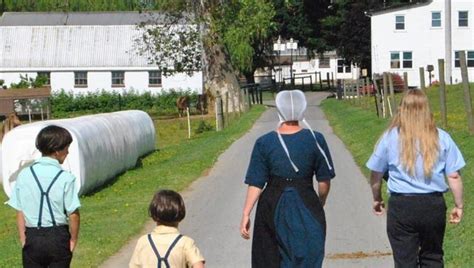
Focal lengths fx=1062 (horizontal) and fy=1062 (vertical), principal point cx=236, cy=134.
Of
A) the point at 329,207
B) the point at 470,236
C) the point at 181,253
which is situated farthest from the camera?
the point at 329,207

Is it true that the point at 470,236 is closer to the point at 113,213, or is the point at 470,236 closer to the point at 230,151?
the point at 113,213

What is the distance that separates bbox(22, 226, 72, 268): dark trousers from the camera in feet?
25.3

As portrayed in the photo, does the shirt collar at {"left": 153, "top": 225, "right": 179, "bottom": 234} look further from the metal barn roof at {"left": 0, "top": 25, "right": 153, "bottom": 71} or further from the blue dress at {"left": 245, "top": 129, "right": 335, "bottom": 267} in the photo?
the metal barn roof at {"left": 0, "top": 25, "right": 153, "bottom": 71}

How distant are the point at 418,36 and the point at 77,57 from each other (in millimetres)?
24543

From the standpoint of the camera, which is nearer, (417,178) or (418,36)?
(417,178)

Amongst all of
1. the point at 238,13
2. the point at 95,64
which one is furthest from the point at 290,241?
the point at 95,64

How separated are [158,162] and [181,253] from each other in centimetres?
2166

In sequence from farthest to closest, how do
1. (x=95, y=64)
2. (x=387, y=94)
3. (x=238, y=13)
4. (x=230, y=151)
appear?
(x=95, y=64) < (x=238, y=13) < (x=387, y=94) < (x=230, y=151)

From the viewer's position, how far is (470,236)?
1158 centimetres

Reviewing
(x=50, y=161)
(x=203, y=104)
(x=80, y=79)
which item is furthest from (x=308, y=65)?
(x=50, y=161)

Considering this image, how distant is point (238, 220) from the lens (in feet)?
49.2

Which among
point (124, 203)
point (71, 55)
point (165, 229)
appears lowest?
point (124, 203)

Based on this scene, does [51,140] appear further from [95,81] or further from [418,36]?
[95,81]

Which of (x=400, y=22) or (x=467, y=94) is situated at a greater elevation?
(x=400, y=22)
